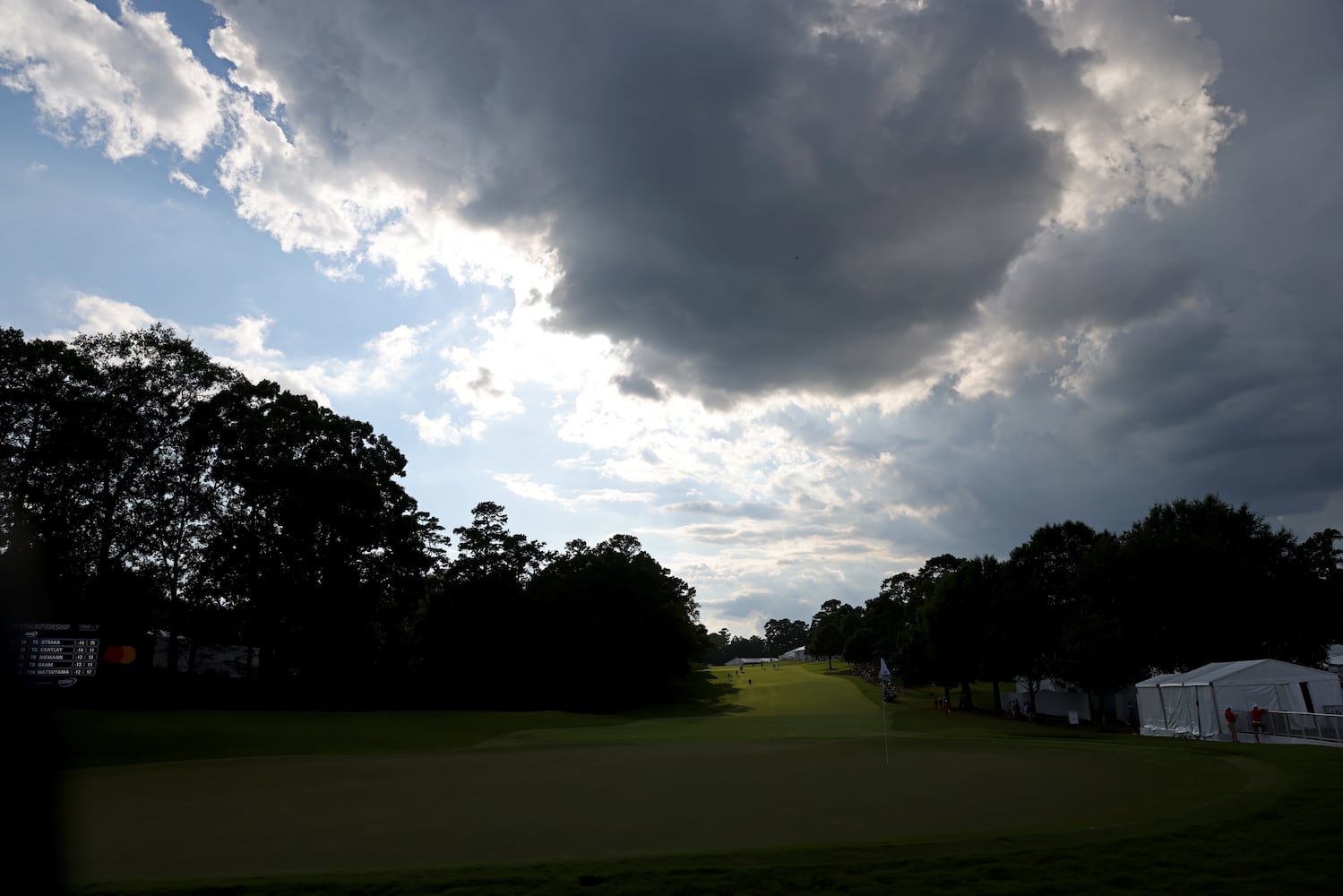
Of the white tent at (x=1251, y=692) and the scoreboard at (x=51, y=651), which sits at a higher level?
the scoreboard at (x=51, y=651)

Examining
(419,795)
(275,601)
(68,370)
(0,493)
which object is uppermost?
(68,370)

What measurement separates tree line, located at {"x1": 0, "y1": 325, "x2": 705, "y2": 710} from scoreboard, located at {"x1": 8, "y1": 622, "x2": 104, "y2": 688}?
84.4ft

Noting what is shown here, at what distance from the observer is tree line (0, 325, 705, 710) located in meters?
46.8

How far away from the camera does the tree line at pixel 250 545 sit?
46844mm

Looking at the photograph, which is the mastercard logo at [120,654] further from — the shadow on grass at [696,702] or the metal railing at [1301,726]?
the metal railing at [1301,726]

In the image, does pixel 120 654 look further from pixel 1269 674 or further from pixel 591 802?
pixel 1269 674

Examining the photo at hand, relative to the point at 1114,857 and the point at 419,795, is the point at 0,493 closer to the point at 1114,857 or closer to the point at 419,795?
the point at 419,795

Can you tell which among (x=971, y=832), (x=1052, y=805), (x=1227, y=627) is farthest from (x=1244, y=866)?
(x=1227, y=627)

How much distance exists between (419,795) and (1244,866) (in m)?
15.0

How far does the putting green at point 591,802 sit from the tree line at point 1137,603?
96.1 feet

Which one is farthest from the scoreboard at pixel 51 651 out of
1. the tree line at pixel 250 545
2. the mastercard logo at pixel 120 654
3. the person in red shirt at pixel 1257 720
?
the person in red shirt at pixel 1257 720

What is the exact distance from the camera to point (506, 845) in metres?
11.2

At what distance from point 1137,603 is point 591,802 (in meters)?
50.5

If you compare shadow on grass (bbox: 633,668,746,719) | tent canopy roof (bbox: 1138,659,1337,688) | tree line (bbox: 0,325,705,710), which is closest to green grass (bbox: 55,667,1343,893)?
tent canopy roof (bbox: 1138,659,1337,688)
